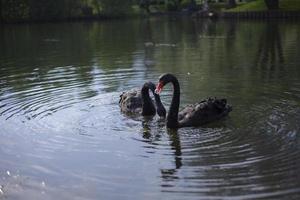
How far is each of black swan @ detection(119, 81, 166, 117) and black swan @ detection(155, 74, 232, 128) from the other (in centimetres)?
72

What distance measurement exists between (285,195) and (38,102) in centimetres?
815

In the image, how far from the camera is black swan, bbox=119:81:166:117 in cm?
1260

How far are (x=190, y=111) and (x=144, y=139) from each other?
1465mm

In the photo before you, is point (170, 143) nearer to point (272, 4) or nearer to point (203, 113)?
point (203, 113)

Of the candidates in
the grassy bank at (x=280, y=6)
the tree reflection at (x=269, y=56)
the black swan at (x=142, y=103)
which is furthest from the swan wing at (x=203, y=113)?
the grassy bank at (x=280, y=6)

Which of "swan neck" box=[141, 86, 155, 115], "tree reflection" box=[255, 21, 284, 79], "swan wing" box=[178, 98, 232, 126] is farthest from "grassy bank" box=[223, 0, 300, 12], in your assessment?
"swan wing" box=[178, 98, 232, 126]

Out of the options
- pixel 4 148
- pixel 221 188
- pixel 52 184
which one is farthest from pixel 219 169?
pixel 4 148

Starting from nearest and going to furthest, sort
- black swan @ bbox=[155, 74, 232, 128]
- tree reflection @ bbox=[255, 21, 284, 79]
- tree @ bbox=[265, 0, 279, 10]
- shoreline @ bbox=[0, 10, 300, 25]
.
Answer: black swan @ bbox=[155, 74, 232, 128] < tree reflection @ bbox=[255, 21, 284, 79] < shoreline @ bbox=[0, 10, 300, 25] < tree @ bbox=[265, 0, 279, 10]

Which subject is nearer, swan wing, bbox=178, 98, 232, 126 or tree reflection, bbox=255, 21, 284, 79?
swan wing, bbox=178, 98, 232, 126

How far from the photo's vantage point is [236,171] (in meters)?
8.68

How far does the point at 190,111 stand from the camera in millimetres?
11820

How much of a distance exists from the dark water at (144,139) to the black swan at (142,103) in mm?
274

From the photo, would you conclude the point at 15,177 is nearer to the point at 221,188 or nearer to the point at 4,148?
the point at 4,148

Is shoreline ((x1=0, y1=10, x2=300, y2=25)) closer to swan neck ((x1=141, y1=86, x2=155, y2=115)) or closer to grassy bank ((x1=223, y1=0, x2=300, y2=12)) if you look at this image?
grassy bank ((x1=223, y1=0, x2=300, y2=12))
